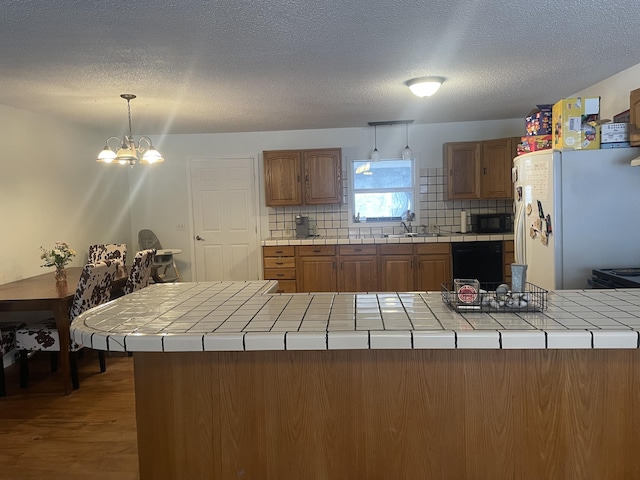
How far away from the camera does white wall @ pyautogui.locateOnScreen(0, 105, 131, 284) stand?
3.77 m

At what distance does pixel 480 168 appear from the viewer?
5027 millimetres

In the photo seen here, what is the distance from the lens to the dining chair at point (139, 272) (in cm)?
376

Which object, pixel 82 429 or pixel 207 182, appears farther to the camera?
pixel 207 182

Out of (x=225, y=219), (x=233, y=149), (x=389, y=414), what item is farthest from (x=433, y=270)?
(x=389, y=414)

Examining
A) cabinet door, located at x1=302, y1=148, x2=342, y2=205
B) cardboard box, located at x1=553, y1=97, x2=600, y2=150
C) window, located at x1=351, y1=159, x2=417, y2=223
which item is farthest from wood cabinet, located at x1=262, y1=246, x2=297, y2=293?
cardboard box, located at x1=553, y1=97, x2=600, y2=150

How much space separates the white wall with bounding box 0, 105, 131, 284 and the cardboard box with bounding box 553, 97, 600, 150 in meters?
4.38

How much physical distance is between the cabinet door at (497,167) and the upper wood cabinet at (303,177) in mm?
1659

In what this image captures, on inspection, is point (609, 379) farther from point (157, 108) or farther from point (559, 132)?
point (157, 108)

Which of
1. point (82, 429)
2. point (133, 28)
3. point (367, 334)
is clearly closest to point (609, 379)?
point (367, 334)

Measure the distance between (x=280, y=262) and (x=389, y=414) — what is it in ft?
11.8

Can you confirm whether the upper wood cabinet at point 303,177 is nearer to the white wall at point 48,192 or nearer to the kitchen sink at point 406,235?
the kitchen sink at point 406,235

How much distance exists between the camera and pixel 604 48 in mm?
2803

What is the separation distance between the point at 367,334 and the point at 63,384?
2.79m

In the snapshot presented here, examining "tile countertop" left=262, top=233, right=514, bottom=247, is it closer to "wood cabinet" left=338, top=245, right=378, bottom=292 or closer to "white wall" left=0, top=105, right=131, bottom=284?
"wood cabinet" left=338, top=245, right=378, bottom=292
